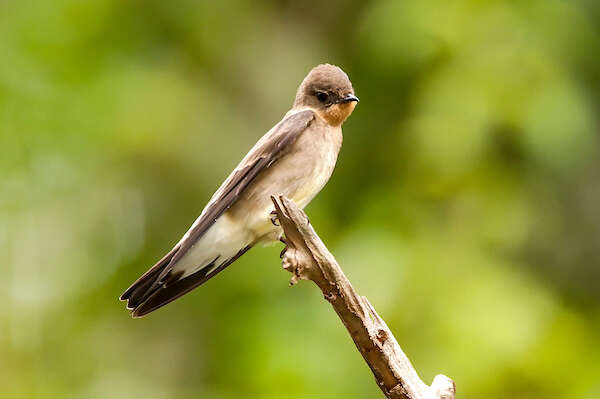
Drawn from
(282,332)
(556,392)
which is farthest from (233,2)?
(556,392)

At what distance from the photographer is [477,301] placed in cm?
562

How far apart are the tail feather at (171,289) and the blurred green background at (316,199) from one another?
1093mm

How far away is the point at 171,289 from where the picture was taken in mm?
4699

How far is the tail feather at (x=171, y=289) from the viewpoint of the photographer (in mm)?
4527

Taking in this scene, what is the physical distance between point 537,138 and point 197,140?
8.24 ft

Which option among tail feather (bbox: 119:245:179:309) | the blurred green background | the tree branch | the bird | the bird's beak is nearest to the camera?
the tree branch

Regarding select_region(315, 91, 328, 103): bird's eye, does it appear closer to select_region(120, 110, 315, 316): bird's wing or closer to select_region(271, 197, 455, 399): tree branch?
select_region(120, 110, 315, 316): bird's wing

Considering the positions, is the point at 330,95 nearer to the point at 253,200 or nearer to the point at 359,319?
the point at 253,200

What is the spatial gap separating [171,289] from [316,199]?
201cm

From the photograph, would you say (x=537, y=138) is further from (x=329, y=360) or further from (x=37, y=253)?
(x=37, y=253)

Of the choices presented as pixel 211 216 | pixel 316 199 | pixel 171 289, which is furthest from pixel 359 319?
pixel 316 199

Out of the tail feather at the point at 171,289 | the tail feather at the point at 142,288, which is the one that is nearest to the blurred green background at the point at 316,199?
the tail feather at the point at 171,289

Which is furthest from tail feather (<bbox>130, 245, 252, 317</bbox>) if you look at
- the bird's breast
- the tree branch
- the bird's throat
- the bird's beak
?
the tree branch

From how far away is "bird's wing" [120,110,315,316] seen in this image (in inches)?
177
